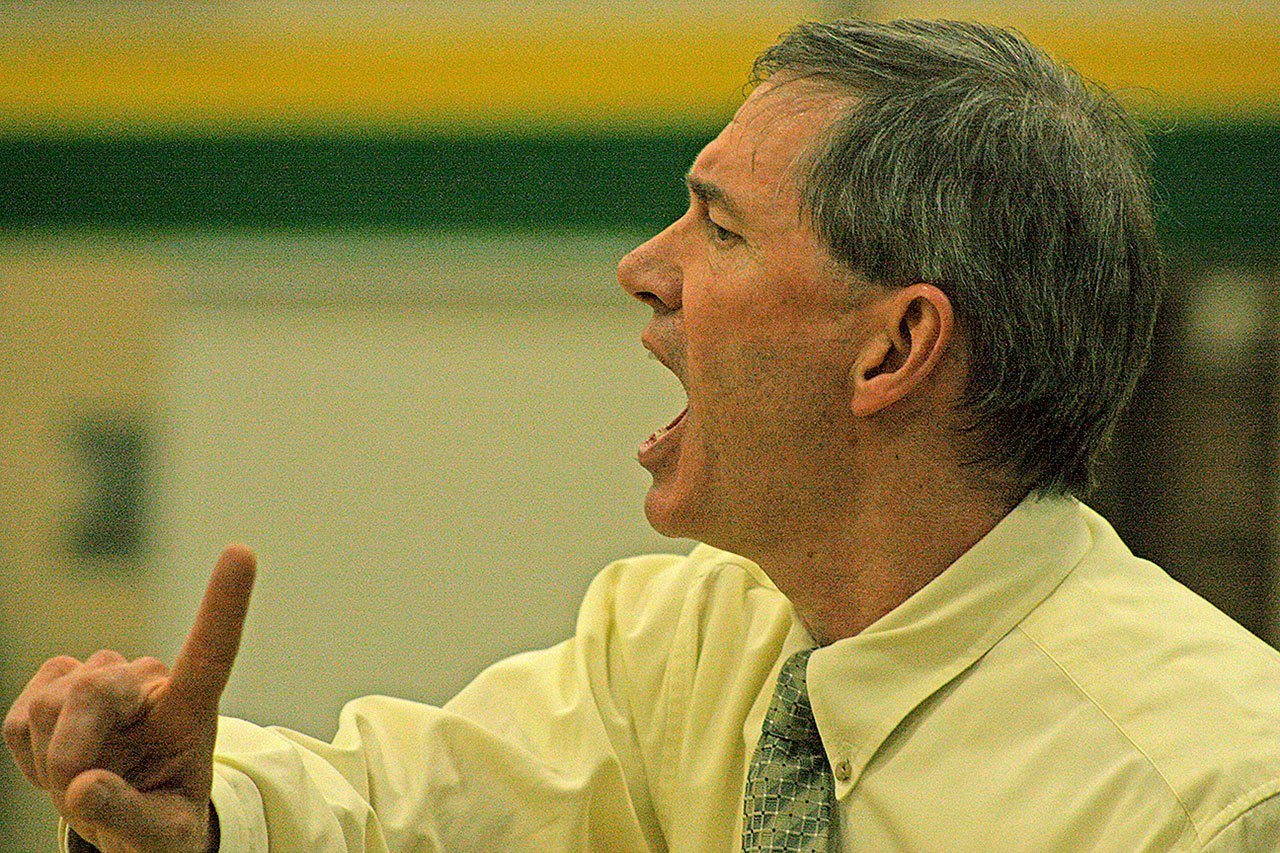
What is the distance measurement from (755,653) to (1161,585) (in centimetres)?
34

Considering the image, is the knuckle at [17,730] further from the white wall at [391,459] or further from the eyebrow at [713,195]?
the white wall at [391,459]

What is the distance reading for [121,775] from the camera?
3.13ft

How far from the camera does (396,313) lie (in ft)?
11.2

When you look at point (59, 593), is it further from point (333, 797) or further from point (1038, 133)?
point (1038, 133)

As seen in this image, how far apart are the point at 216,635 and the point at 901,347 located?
567 mm

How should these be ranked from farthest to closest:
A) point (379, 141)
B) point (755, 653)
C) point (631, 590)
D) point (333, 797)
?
point (379, 141), point (631, 590), point (755, 653), point (333, 797)

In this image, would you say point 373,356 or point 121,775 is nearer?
point 121,775

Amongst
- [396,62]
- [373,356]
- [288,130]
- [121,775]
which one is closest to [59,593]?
[373,356]

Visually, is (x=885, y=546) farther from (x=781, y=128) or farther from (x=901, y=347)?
(x=781, y=128)

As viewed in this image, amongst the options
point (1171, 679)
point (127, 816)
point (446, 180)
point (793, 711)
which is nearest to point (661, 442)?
point (793, 711)

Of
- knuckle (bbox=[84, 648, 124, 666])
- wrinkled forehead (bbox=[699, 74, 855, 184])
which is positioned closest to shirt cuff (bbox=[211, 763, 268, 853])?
knuckle (bbox=[84, 648, 124, 666])

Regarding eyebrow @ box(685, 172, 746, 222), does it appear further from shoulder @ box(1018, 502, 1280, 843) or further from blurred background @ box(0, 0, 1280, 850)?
blurred background @ box(0, 0, 1280, 850)

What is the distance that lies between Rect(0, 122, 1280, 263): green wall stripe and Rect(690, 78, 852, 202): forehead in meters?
2.09

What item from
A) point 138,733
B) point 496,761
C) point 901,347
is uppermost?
point 901,347
